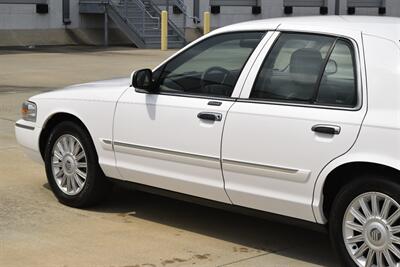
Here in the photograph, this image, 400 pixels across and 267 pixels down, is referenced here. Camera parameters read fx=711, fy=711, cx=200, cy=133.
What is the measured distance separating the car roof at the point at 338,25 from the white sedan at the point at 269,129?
1cm

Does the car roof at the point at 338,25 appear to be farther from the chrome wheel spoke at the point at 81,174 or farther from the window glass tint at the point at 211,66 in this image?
the chrome wheel spoke at the point at 81,174

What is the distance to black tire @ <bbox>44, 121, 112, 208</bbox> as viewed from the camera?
19.7 ft

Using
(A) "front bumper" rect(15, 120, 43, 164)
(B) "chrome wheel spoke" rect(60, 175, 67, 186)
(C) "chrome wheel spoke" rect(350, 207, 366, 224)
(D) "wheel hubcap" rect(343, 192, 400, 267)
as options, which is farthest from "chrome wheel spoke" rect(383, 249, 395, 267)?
(A) "front bumper" rect(15, 120, 43, 164)

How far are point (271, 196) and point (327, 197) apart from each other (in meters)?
0.38

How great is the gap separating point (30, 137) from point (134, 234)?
5.22 feet

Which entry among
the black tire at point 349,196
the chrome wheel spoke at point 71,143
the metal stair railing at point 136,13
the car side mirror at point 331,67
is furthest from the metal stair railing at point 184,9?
the black tire at point 349,196

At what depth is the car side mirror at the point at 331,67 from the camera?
4.75 meters

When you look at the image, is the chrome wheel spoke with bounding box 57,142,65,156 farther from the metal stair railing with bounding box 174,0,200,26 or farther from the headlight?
the metal stair railing with bounding box 174,0,200,26

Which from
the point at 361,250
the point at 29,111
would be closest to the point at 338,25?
the point at 361,250

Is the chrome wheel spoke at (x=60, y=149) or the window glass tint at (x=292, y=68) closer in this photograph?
the window glass tint at (x=292, y=68)

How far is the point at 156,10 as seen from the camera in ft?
96.9

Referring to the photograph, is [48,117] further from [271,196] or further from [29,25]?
[29,25]

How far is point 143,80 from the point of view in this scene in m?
5.56

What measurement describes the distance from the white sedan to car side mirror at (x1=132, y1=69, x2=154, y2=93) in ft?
0.04
